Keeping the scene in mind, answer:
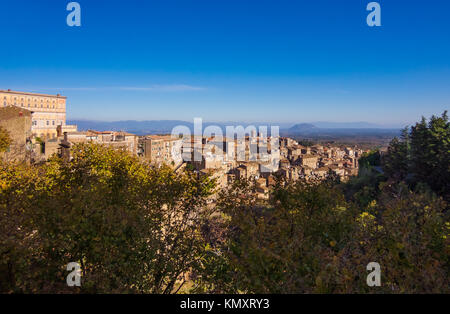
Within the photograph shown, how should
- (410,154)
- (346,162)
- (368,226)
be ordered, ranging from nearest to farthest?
(368,226) < (410,154) < (346,162)

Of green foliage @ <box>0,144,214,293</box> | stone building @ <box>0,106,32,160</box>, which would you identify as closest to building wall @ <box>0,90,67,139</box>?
stone building @ <box>0,106,32,160</box>

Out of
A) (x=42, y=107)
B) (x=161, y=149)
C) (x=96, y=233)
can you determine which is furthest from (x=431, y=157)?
(x=42, y=107)

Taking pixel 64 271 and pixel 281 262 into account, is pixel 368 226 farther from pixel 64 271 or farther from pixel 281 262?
pixel 64 271

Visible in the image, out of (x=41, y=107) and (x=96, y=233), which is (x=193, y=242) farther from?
(x=41, y=107)

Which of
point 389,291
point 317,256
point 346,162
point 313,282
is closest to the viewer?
point 389,291

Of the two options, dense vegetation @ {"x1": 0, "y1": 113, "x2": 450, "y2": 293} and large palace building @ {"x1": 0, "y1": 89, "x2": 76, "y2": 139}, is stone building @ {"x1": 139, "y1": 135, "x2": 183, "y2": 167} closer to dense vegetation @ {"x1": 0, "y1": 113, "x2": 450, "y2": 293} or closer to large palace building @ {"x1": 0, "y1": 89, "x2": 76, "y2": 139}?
large palace building @ {"x1": 0, "y1": 89, "x2": 76, "y2": 139}
